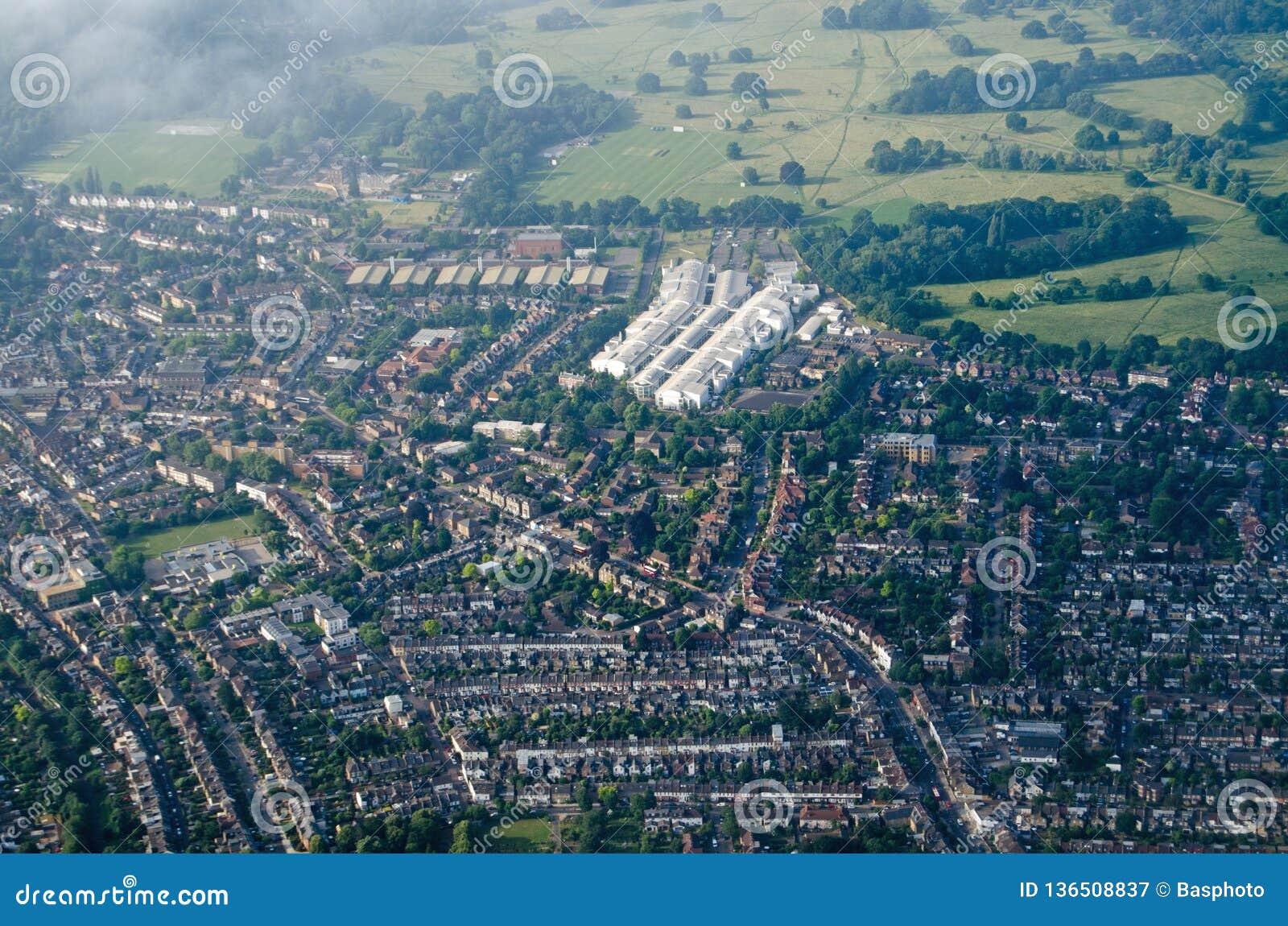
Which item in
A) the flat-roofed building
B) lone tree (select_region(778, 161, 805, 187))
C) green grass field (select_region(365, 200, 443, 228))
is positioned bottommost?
the flat-roofed building

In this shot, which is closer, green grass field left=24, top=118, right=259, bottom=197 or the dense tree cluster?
the dense tree cluster

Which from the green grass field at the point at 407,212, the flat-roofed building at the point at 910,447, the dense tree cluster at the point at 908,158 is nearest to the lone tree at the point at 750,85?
the dense tree cluster at the point at 908,158

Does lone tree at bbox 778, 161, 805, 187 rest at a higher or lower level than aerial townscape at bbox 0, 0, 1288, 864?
higher

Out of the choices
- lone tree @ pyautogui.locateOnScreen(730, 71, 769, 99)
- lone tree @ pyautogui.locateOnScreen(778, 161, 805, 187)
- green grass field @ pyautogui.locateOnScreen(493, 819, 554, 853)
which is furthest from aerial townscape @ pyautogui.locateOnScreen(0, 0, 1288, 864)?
lone tree @ pyautogui.locateOnScreen(778, 161, 805, 187)

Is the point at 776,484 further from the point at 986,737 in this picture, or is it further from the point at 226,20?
the point at 226,20

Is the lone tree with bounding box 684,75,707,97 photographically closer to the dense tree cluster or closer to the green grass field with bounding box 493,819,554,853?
the dense tree cluster

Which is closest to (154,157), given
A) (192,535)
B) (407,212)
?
(407,212)

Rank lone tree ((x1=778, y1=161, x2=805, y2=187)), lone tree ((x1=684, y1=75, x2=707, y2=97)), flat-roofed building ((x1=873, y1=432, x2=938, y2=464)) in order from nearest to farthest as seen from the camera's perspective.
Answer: flat-roofed building ((x1=873, y1=432, x2=938, y2=464)), lone tree ((x1=778, y1=161, x2=805, y2=187)), lone tree ((x1=684, y1=75, x2=707, y2=97))

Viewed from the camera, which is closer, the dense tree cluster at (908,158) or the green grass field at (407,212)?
the green grass field at (407,212)

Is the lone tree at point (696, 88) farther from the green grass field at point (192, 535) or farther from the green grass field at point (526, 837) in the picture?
the green grass field at point (526, 837)
